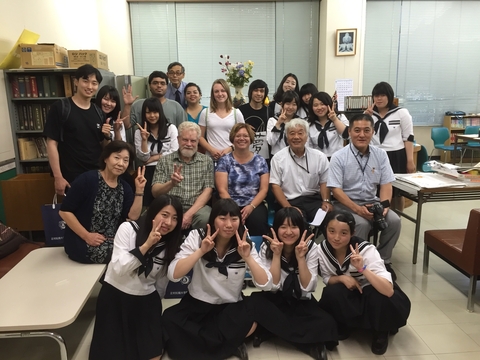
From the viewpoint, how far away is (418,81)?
7.59m

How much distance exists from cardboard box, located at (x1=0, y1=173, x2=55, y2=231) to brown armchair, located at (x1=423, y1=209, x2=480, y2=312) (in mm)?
3510

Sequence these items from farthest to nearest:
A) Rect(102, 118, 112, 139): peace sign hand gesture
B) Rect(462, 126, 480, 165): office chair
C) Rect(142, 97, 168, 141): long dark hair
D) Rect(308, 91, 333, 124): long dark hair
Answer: Rect(462, 126, 480, 165): office chair < Rect(308, 91, 333, 124): long dark hair < Rect(142, 97, 168, 141): long dark hair < Rect(102, 118, 112, 139): peace sign hand gesture

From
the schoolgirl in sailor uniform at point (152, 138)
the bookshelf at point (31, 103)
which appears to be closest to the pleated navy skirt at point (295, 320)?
the schoolgirl in sailor uniform at point (152, 138)

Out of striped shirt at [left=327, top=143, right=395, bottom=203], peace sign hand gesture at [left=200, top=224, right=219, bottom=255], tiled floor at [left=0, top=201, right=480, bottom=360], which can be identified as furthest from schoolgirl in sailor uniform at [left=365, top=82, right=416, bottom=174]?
peace sign hand gesture at [left=200, top=224, right=219, bottom=255]

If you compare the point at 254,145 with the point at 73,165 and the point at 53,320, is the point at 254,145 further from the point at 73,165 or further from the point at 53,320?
the point at 53,320

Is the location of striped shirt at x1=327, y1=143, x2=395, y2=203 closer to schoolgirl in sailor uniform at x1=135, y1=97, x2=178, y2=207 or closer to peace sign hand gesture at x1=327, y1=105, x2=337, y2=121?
peace sign hand gesture at x1=327, y1=105, x2=337, y2=121

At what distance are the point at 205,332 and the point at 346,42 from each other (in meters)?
5.82

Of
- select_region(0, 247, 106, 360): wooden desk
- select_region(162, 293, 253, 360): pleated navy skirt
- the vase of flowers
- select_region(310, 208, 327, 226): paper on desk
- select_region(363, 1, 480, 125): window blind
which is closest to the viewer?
select_region(0, 247, 106, 360): wooden desk

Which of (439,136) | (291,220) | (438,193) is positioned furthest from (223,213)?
(439,136)

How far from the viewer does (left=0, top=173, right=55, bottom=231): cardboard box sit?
11.8 ft

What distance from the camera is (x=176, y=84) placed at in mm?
4309

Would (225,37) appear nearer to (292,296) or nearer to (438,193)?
(438,193)

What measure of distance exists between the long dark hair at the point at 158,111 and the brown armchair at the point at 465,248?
241 centimetres

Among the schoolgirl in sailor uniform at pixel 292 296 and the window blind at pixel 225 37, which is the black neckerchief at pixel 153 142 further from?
the window blind at pixel 225 37
